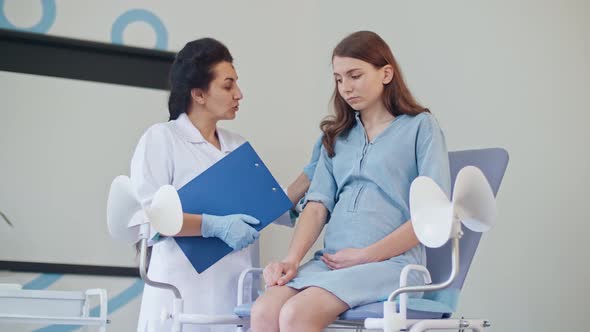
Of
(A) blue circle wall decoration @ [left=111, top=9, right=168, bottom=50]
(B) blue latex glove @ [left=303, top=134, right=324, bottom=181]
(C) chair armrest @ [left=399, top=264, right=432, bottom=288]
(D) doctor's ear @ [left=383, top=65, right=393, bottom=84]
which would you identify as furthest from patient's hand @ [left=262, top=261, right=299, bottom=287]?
(A) blue circle wall decoration @ [left=111, top=9, right=168, bottom=50]

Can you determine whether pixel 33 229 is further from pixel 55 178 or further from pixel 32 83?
pixel 32 83

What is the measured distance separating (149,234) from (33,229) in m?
0.72

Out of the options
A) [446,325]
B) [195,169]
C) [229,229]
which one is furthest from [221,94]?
[446,325]

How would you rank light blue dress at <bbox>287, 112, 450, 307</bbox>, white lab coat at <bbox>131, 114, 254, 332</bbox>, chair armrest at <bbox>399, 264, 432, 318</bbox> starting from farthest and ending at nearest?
1. white lab coat at <bbox>131, 114, 254, 332</bbox>
2. light blue dress at <bbox>287, 112, 450, 307</bbox>
3. chair armrest at <bbox>399, 264, 432, 318</bbox>

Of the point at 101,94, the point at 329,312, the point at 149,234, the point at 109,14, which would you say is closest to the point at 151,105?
the point at 101,94

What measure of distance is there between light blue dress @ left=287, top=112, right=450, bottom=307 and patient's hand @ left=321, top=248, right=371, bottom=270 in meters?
0.03

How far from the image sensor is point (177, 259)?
210 cm

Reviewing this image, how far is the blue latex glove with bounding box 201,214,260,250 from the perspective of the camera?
6.33ft

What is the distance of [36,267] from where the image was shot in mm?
2420

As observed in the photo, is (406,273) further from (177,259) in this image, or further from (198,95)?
(198,95)

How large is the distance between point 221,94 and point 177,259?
0.47m

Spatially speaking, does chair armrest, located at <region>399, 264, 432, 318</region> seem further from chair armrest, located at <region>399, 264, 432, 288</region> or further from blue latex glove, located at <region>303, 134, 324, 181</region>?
blue latex glove, located at <region>303, 134, 324, 181</region>

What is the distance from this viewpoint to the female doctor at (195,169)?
1.98 m

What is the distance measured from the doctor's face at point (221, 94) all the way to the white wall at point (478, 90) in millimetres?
406
